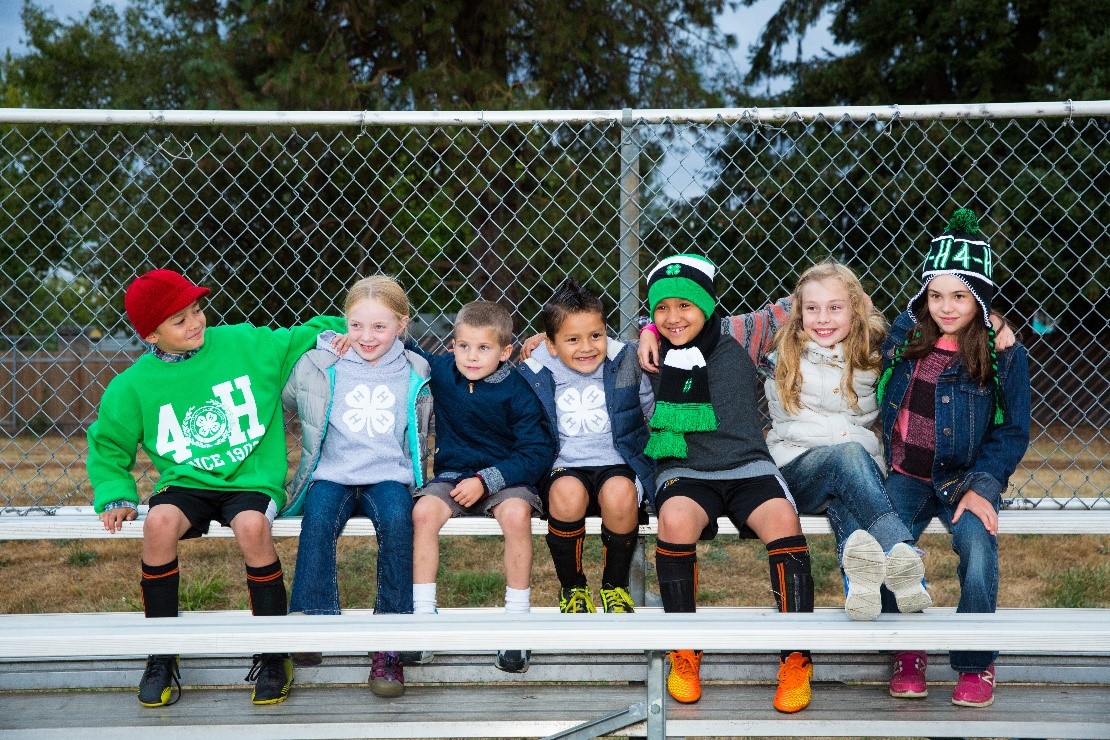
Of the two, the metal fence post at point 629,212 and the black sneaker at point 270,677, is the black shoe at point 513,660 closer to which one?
the black sneaker at point 270,677

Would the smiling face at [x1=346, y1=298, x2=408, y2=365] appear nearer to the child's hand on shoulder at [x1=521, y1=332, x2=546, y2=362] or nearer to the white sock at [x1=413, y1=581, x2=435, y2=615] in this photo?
the child's hand on shoulder at [x1=521, y1=332, x2=546, y2=362]

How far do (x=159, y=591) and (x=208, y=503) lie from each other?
30 cm

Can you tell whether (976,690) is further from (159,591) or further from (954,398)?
(159,591)

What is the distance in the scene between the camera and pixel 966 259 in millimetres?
2875

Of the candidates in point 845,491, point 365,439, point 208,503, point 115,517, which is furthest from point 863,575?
point 115,517

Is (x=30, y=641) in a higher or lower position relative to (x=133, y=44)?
lower

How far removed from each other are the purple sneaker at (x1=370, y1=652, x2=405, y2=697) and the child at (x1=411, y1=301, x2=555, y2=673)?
0.76 ft

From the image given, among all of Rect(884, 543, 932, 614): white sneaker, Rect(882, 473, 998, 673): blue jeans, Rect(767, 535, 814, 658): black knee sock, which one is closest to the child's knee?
Rect(767, 535, 814, 658): black knee sock

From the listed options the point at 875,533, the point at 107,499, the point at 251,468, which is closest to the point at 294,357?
the point at 251,468

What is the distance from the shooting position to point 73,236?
53.8 feet

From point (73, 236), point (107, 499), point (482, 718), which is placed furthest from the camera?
point (73, 236)

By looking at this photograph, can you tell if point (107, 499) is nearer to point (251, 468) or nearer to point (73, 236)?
point (251, 468)

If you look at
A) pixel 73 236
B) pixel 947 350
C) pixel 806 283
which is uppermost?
pixel 73 236

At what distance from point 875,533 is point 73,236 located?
54.8 feet
